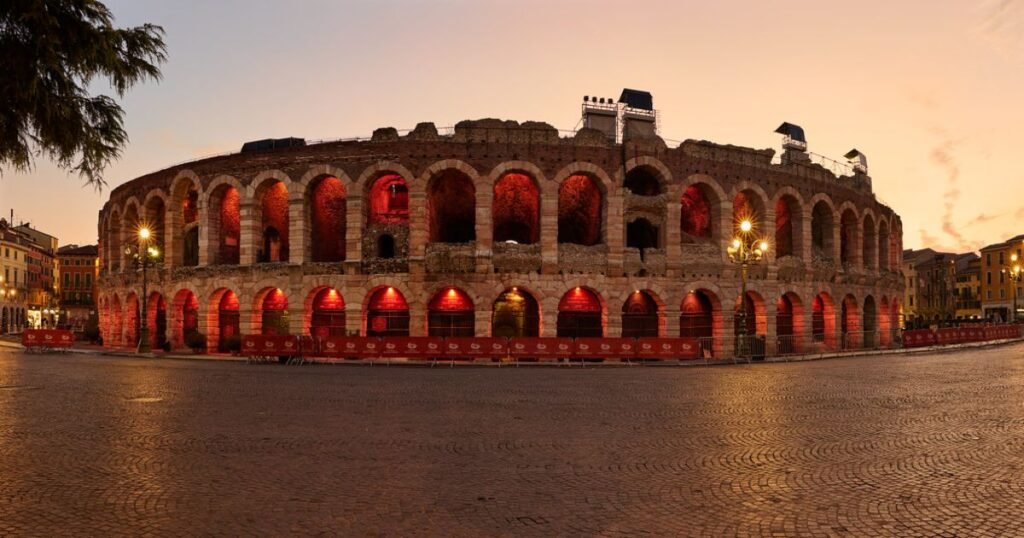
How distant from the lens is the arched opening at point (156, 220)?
38844 mm

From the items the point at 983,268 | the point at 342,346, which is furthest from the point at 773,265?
the point at 983,268

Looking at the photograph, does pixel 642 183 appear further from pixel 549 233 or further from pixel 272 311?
pixel 272 311

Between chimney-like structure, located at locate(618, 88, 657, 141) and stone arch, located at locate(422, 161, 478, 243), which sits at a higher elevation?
chimney-like structure, located at locate(618, 88, 657, 141)

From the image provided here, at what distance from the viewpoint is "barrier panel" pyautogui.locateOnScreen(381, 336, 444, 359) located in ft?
87.7

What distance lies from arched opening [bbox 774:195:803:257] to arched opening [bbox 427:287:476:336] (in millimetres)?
18923

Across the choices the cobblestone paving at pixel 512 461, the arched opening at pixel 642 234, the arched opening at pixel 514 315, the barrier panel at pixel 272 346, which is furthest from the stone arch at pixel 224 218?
the arched opening at pixel 642 234

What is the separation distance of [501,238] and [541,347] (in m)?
11.4

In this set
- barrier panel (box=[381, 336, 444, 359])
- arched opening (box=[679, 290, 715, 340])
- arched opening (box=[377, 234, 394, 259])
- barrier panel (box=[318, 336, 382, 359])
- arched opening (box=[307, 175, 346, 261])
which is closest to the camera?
barrier panel (box=[381, 336, 444, 359])

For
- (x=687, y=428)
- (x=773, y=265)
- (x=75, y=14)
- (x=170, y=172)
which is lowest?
(x=687, y=428)

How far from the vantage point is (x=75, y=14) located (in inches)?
341

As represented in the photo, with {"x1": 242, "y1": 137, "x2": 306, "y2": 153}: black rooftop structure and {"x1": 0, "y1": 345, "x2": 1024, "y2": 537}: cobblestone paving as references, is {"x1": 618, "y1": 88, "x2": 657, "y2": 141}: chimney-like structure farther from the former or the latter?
{"x1": 0, "y1": 345, "x2": 1024, "y2": 537}: cobblestone paving

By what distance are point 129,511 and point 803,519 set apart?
7.01 m

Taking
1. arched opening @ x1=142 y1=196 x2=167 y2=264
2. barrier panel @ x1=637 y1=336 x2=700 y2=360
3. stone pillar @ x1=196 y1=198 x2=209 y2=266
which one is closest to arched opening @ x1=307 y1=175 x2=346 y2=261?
stone pillar @ x1=196 y1=198 x2=209 y2=266

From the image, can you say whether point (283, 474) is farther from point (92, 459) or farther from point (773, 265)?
point (773, 265)
